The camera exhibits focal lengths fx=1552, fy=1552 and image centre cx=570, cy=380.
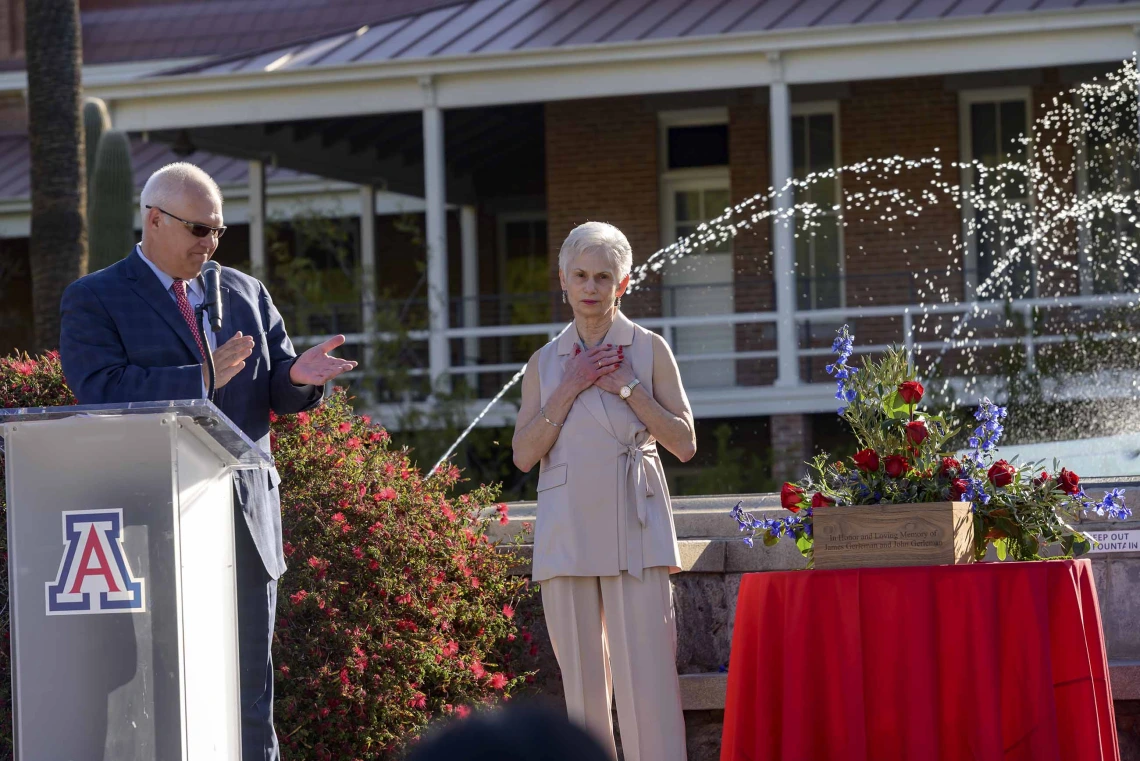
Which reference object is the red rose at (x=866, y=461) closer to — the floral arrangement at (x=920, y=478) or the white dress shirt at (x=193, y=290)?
the floral arrangement at (x=920, y=478)

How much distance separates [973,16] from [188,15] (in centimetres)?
1322

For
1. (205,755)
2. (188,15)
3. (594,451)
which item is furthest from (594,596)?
(188,15)

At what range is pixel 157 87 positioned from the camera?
1505 centimetres

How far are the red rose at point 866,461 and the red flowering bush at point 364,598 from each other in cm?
182

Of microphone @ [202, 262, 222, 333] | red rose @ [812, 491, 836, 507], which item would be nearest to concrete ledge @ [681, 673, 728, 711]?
red rose @ [812, 491, 836, 507]

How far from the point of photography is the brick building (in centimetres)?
1386

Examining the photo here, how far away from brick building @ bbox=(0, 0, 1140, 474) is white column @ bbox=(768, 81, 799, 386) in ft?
0.09

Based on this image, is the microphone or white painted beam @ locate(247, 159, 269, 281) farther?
Answer: white painted beam @ locate(247, 159, 269, 281)

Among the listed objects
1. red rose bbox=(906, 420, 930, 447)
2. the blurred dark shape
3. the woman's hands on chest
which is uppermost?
the woman's hands on chest

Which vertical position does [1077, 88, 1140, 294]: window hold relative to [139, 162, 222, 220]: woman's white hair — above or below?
above

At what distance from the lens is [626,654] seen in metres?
4.78

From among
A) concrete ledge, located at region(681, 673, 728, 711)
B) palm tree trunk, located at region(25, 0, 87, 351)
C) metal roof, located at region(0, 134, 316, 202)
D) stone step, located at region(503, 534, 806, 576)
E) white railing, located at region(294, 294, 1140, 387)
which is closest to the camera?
concrete ledge, located at region(681, 673, 728, 711)

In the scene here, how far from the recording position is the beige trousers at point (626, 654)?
188 inches

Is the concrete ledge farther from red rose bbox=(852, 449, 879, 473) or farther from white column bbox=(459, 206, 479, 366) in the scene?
white column bbox=(459, 206, 479, 366)
